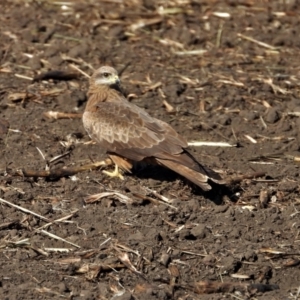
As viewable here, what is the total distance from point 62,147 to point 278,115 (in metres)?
2.92

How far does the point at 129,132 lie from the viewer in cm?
1055

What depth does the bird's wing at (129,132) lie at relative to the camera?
33.7 ft

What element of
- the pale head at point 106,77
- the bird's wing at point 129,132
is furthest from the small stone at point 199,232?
the pale head at point 106,77

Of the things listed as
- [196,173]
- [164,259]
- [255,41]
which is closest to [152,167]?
[196,173]

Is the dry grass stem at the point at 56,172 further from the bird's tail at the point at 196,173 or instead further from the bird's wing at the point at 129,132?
the bird's tail at the point at 196,173

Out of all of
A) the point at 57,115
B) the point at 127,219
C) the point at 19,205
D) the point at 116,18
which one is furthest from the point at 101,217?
the point at 116,18

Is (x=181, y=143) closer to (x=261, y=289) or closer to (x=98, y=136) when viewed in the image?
(x=98, y=136)

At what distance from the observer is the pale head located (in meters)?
11.4

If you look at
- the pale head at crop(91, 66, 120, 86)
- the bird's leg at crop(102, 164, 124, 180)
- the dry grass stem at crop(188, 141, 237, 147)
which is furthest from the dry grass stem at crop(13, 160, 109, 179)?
the dry grass stem at crop(188, 141, 237, 147)

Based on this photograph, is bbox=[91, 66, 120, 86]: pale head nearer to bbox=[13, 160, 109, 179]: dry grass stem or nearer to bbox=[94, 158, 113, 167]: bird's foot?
bbox=[94, 158, 113, 167]: bird's foot

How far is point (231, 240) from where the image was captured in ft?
29.9

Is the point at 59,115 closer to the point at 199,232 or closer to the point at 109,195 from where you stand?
the point at 109,195

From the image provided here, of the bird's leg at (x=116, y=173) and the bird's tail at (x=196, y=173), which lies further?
the bird's leg at (x=116, y=173)

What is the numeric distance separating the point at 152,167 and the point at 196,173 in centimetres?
115
